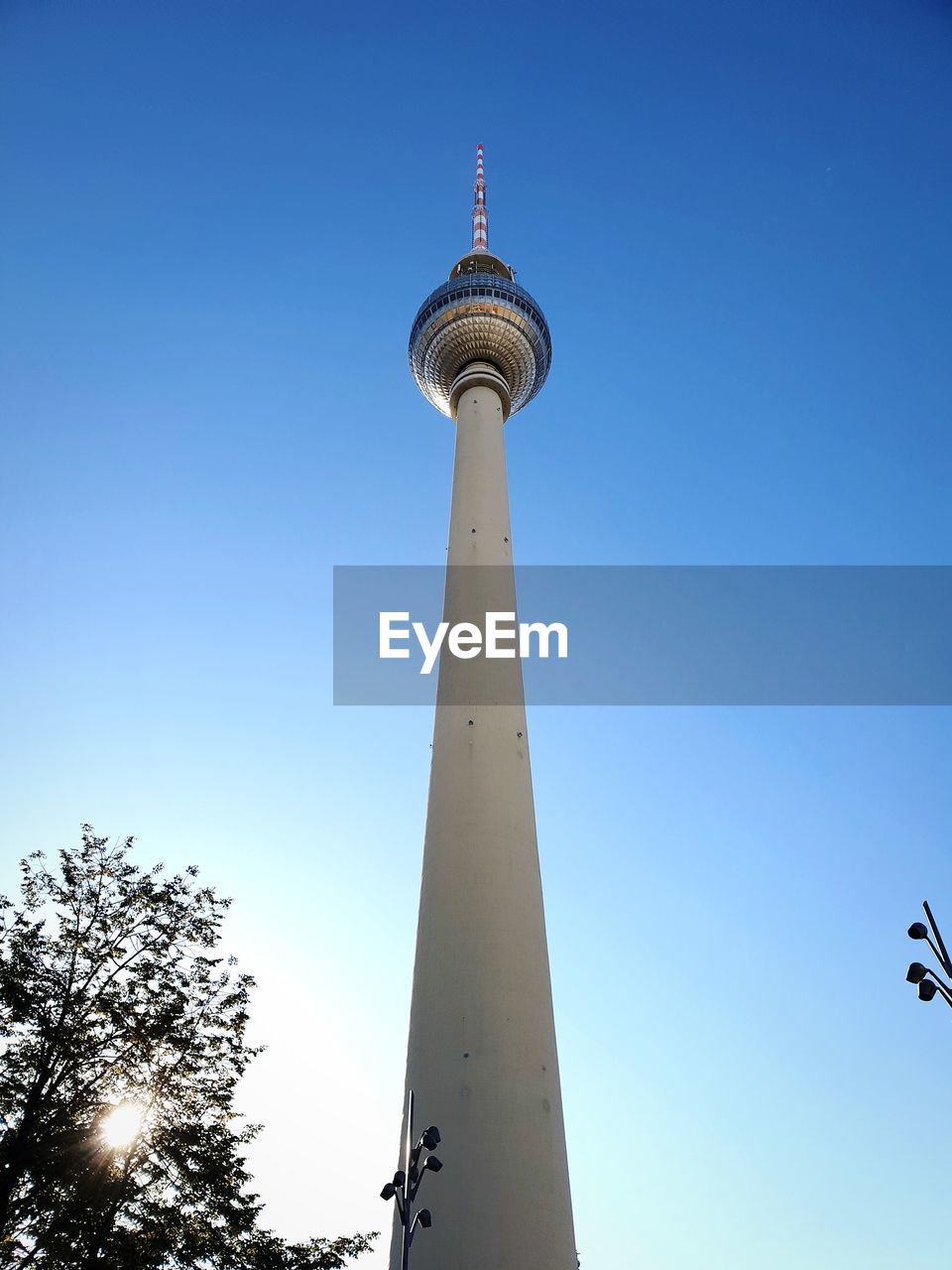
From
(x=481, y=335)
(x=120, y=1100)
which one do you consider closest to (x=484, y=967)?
(x=120, y=1100)

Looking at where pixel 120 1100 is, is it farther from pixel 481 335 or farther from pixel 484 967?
pixel 481 335

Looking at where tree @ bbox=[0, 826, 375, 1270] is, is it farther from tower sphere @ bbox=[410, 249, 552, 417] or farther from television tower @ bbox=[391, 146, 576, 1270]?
tower sphere @ bbox=[410, 249, 552, 417]

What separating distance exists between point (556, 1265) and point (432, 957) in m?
8.52

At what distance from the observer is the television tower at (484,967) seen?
23.2m

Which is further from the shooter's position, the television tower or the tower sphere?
the tower sphere

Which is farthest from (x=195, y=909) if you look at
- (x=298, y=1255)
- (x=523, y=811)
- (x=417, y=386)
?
(x=417, y=386)

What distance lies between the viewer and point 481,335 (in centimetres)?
4831

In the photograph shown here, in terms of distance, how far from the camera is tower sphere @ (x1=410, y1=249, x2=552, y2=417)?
48.3 metres

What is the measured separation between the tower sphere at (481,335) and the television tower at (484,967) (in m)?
8.37

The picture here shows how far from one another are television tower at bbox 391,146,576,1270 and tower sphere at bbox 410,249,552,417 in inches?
330

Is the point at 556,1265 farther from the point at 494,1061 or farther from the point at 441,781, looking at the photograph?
the point at 441,781

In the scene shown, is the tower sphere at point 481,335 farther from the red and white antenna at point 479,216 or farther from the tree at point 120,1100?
the tree at point 120,1100

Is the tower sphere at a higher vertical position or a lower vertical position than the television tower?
higher

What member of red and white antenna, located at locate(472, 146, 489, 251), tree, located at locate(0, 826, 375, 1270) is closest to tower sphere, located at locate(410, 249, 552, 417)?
red and white antenna, located at locate(472, 146, 489, 251)
